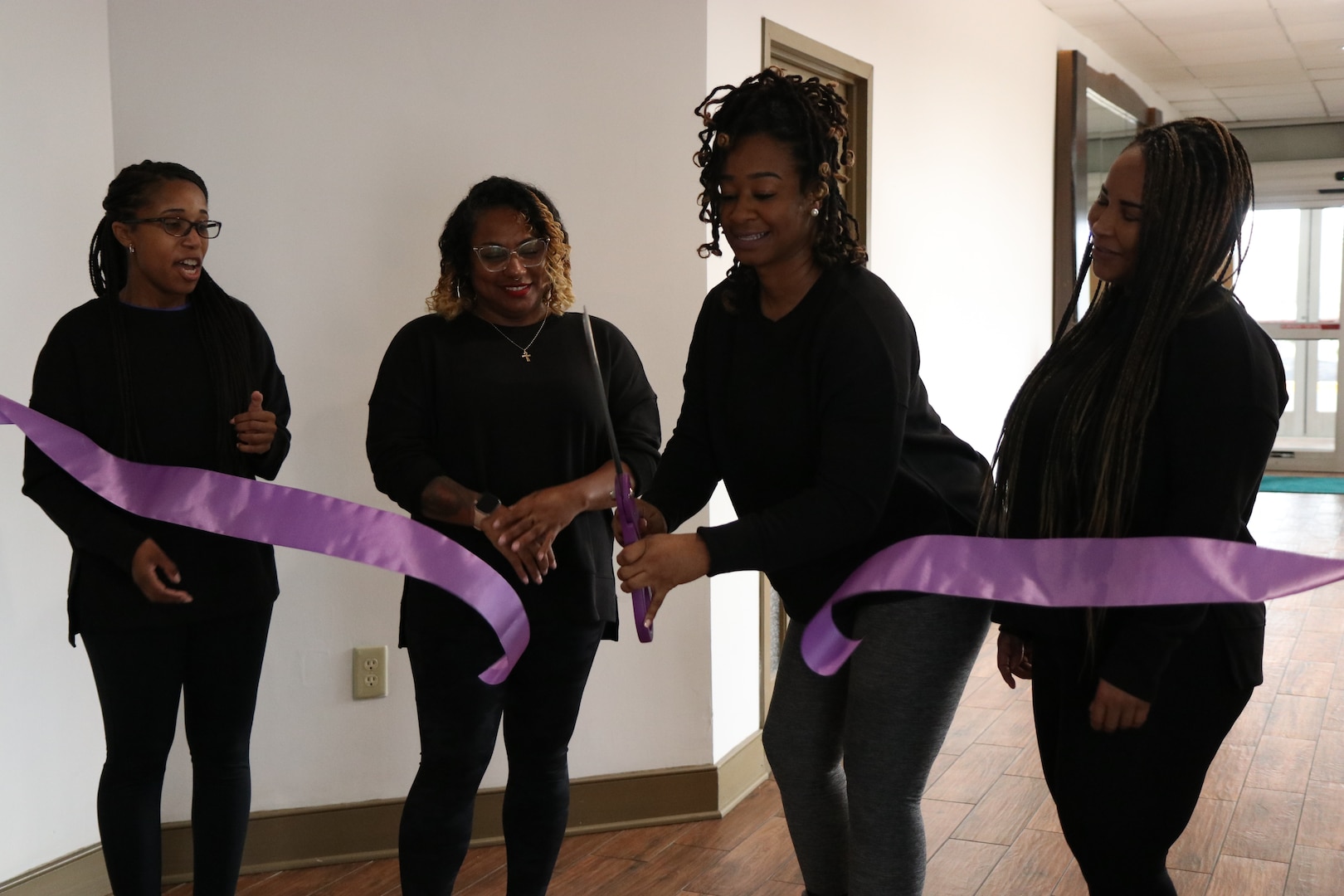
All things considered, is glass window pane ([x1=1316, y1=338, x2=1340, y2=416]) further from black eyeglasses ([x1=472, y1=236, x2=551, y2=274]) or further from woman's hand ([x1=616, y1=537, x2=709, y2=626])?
woman's hand ([x1=616, y1=537, x2=709, y2=626])

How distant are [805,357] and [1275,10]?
22.0 feet

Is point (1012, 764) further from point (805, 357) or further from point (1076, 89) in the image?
point (1076, 89)

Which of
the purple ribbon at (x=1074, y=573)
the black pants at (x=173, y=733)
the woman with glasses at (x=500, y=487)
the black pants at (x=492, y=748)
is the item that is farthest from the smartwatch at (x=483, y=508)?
the purple ribbon at (x=1074, y=573)

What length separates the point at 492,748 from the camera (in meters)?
2.27

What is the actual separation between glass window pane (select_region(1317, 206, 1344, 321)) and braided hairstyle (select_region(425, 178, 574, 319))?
37.1 feet

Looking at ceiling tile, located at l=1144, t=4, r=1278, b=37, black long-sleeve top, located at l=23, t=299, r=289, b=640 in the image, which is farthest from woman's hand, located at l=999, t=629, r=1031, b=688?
ceiling tile, located at l=1144, t=4, r=1278, b=37

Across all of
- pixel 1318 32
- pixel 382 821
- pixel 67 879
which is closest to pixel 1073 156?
pixel 1318 32

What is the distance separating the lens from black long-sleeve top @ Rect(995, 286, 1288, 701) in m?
1.48

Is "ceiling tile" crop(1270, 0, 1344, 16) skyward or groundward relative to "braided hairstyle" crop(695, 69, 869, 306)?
skyward

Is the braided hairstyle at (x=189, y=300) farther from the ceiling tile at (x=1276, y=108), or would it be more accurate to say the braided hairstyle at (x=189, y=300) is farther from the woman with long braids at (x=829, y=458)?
the ceiling tile at (x=1276, y=108)

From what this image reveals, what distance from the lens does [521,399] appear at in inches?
87.3

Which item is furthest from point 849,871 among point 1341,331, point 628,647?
point 1341,331

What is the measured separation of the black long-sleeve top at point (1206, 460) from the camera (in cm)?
148

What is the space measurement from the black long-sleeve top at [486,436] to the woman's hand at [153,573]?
1.29 feet
